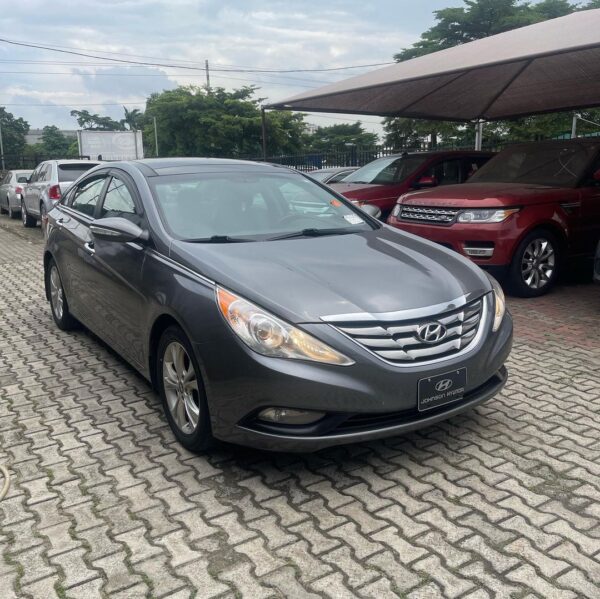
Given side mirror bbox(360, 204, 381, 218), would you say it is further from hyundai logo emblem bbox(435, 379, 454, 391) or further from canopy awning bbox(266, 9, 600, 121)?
canopy awning bbox(266, 9, 600, 121)

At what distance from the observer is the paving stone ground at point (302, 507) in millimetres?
2443

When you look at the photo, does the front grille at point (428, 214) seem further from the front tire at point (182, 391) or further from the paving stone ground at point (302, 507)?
the front tire at point (182, 391)

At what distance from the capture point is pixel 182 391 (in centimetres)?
346

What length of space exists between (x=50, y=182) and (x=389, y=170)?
23.8 ft

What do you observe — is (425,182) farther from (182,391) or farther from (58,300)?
(182,391)

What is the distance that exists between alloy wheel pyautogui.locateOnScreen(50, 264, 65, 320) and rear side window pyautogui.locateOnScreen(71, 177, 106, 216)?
713 mm

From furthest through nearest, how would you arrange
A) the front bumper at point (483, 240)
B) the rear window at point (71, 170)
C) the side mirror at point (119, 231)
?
the rear window at point (71, 170)
the front bumper at point (483, 240)
the side mirror at point (119, 231)

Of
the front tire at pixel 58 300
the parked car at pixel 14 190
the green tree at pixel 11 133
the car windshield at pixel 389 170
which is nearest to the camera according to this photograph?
the front tire at pixel 58 300

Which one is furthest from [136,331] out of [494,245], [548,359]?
[494,245]

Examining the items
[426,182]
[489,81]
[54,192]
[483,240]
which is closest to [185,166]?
[483,240]

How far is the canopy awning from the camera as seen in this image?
7316 mm

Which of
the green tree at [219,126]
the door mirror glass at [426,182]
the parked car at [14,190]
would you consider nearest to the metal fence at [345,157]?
the parked car at [14,190]

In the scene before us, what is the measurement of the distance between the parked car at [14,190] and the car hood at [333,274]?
628 inches

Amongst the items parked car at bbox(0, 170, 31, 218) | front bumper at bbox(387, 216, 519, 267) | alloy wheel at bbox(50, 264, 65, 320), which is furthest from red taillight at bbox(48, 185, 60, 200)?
front bumper at bbox(387, 216, 519, 267)
